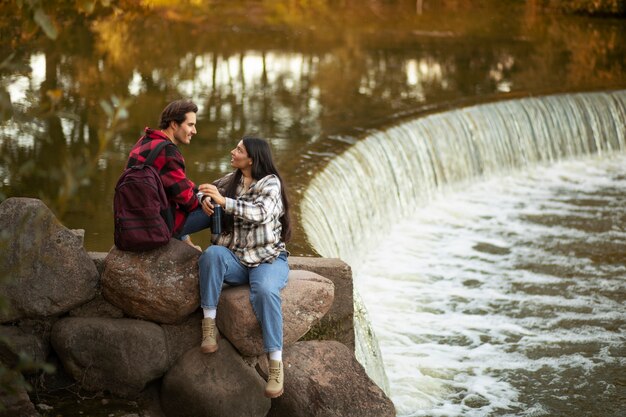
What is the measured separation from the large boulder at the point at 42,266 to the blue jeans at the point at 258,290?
69cm

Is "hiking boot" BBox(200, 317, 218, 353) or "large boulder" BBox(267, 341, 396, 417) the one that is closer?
"hiking boot" BBox(200, 317, 218, 353)

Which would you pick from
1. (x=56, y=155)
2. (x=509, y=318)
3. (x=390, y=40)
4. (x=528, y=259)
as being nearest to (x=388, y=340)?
(x=509, y=318)

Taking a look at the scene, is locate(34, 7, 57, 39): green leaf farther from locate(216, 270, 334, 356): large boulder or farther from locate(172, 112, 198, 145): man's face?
locate(216, 270, 334, 356): large boulder

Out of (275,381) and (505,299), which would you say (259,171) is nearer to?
(275,381)

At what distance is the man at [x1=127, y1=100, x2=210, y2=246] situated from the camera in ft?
19.2

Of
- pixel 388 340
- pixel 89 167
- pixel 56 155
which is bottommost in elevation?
pixel 388 340

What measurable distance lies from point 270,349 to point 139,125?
6736 millimetres

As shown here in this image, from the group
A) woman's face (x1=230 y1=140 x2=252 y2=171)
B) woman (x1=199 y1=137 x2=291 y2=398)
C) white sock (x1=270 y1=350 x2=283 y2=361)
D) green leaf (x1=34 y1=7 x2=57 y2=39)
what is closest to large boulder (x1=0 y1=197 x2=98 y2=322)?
woman (x1=199 y1=137 x2=291 y2=398)

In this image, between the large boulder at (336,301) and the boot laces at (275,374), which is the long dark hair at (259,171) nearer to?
the large boulder at (336,301)

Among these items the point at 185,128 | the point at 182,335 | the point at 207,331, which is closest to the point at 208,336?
the point at 207,331

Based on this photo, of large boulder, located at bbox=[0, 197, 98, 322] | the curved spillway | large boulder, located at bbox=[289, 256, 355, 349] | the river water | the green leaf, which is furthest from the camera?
the curved spillway

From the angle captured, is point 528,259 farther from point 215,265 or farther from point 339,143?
point 215,265

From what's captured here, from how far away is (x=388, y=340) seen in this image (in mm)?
8844

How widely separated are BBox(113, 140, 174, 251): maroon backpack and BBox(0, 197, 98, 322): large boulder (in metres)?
0.31
